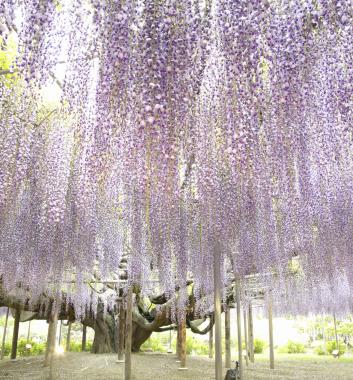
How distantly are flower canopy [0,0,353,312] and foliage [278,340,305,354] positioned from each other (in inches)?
398

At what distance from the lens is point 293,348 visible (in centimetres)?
2200

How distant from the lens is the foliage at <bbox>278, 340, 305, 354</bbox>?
22.0 meters

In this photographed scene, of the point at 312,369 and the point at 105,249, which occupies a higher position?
the point at 105,249

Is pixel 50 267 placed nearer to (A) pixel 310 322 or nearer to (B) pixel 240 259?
(B) pixel 240 259

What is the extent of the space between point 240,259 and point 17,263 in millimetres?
5008

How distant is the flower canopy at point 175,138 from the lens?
148 inches

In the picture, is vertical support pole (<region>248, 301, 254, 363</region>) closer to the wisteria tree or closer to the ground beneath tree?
the ground beneath tree

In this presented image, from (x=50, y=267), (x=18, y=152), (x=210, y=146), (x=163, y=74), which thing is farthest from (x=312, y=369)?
(x=163, y=74)

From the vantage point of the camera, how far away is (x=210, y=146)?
22.0 ft

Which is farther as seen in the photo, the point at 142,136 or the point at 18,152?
the point at 18,152

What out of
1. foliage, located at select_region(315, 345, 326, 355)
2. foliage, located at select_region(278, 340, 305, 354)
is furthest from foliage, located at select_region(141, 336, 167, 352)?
foliage, located at select_region(315, 345, 326, 355)

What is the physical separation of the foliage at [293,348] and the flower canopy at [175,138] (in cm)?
1012

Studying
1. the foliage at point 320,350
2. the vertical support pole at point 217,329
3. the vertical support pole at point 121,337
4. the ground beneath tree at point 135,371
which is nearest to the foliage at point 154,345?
the ground beneath tree at point 135,371

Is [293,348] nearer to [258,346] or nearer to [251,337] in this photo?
[258,346]
